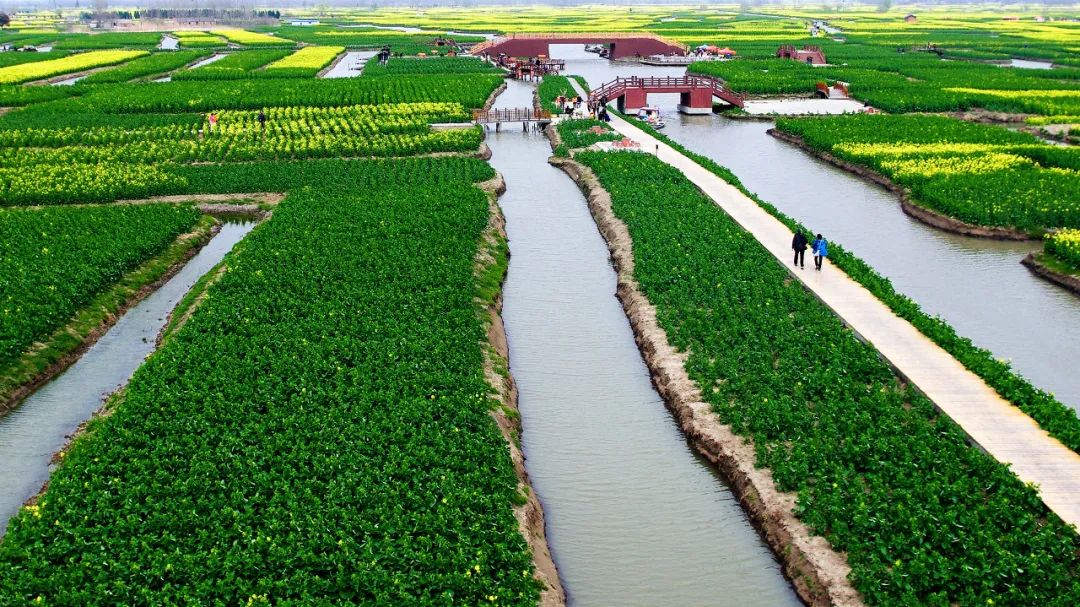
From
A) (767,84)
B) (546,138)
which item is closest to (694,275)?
(546,138)

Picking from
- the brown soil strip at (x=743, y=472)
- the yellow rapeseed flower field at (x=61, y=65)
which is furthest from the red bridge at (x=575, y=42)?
the brown soil strip at (x=743, y=472)

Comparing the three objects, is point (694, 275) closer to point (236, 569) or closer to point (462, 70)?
point (236, 569)

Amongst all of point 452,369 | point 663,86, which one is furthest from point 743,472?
point 663,86

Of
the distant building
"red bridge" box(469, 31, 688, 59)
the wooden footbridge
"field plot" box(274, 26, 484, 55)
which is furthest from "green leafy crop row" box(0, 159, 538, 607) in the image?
"field plot" box(274, 26, 484, 55)

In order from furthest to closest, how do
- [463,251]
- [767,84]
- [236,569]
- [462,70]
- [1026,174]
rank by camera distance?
[462,70] < [767,84] < [1026,174] < [463,251] < [236,569]

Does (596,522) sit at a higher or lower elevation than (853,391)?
lower

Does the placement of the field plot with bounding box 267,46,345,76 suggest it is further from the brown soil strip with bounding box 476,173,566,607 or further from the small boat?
the brown soil strip with bounding box 476,173,566,607

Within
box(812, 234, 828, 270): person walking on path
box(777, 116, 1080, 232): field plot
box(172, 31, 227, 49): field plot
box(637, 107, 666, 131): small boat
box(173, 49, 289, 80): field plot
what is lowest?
box(812, 234, 828, 270): person walking on path
